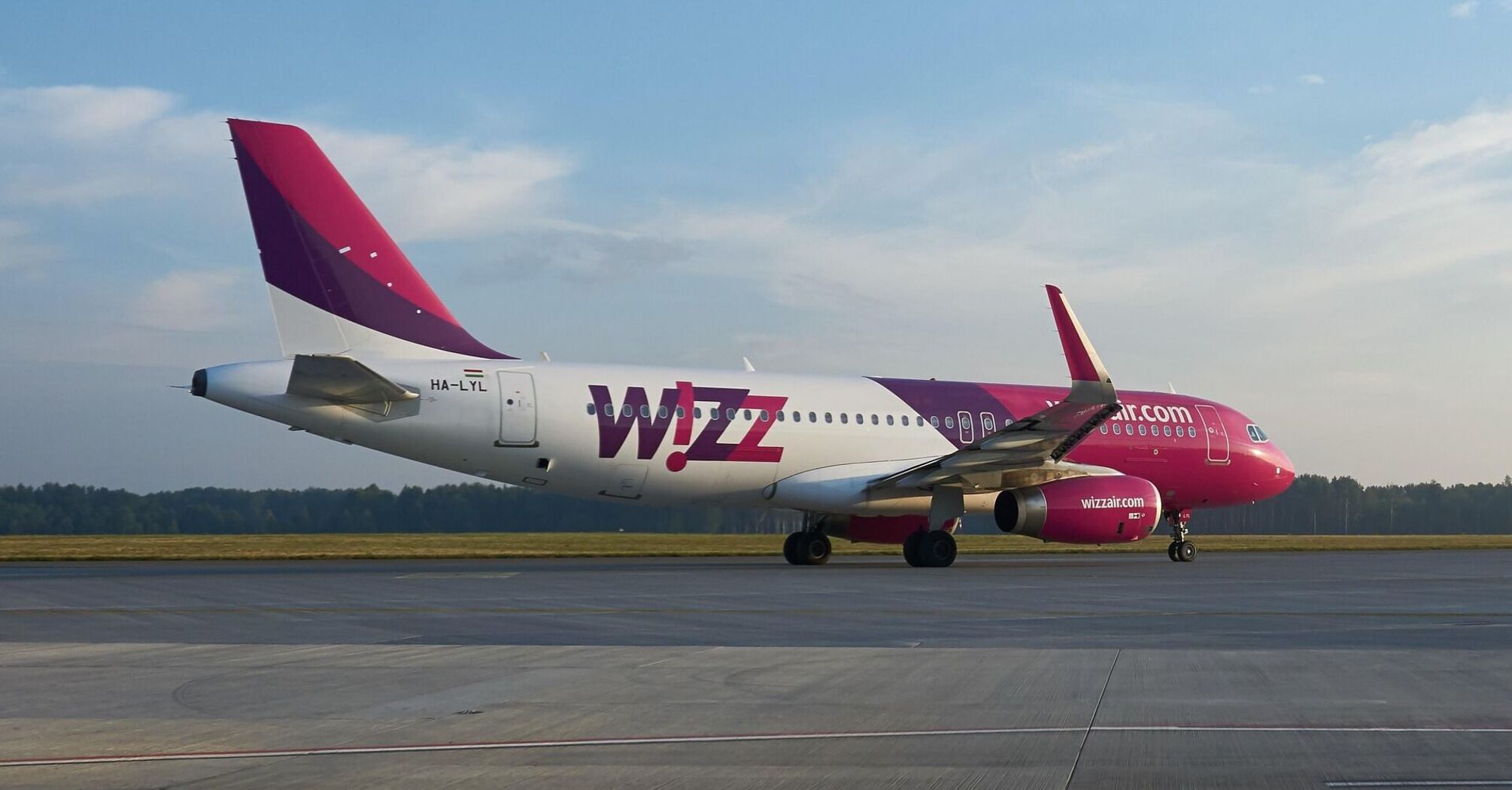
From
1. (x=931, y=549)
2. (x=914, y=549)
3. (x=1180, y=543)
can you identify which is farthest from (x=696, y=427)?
(x=1180, y=543)

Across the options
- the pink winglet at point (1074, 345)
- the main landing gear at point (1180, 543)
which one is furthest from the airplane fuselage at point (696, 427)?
the pink winglet at point (1074, 345)

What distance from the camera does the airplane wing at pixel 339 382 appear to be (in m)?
22.9

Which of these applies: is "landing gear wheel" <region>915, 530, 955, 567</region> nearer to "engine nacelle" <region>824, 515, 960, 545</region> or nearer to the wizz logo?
"engine nacelle" <region>824, 515, 960, 545</region>

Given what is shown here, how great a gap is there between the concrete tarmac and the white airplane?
567 centimetres

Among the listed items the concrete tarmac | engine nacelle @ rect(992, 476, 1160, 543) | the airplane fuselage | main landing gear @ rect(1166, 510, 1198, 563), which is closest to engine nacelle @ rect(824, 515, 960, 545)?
the airplane fuselage

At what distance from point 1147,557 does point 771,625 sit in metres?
25.1

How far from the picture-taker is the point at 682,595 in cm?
1866

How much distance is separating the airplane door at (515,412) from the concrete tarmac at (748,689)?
237 inches

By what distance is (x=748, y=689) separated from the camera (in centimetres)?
922

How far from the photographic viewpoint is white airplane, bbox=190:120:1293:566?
957 inches

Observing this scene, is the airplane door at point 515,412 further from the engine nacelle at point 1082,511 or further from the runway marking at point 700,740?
the runway marking at point 700,740

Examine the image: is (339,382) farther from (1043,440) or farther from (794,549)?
(1043,440)

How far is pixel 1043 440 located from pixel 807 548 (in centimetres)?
607

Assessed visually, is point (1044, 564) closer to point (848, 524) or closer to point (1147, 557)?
point (848, 524)
